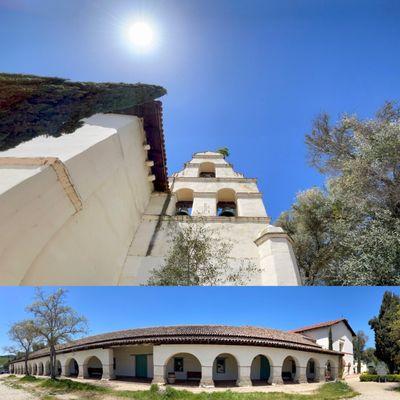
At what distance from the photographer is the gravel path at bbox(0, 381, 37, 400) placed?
13.7 ft

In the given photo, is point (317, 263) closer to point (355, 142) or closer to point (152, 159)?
point (355, 142)

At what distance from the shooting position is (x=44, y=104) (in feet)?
30.8

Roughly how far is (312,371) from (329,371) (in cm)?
33

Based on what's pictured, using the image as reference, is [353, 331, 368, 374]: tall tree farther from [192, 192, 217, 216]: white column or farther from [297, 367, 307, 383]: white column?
[192, 192, 217, 216]: white column

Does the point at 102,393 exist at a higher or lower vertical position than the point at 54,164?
lower

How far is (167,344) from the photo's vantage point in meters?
4.26

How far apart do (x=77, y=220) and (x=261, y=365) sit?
19.5 ft

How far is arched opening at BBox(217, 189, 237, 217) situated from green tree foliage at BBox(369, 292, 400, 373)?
47.1 feet

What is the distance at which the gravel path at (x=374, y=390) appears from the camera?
451cm

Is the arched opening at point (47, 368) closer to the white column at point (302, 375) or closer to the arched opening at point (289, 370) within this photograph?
the arched opening at point (289, 370)

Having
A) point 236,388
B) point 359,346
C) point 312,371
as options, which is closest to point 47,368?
point 236,388

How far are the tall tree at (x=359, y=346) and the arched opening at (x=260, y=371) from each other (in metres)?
1.36

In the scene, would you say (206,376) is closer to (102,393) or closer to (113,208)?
(102,393)

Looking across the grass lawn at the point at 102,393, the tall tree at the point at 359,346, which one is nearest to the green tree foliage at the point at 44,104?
the grass lawn at the point at 102,393
